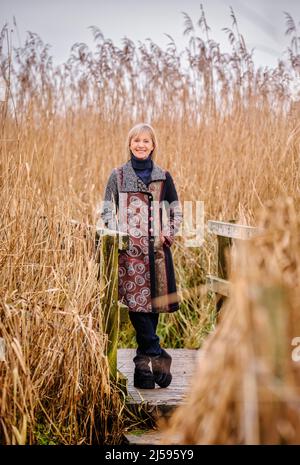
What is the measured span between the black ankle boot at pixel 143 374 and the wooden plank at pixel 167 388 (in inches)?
1.2

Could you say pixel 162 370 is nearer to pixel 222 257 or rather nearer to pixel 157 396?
pixel 157 396

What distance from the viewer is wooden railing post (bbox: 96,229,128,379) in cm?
348

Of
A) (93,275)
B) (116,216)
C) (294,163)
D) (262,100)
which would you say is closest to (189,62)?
(262,100)

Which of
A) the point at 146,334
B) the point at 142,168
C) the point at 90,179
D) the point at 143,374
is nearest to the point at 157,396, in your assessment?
the point at 143,374

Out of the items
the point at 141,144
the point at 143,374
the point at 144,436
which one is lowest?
the point at 144,436

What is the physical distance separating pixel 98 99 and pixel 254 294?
4.84 meters

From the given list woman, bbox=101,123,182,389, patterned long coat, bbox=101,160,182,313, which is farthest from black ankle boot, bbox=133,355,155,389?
patterned long coat, bbox=101,160,182,313

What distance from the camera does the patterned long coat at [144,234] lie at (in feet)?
12.5

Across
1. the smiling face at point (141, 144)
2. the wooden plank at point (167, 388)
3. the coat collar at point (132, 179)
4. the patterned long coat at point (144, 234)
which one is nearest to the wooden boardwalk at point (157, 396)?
the wooden plank at point (167, 388)

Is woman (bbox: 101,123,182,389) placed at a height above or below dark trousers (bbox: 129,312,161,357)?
above

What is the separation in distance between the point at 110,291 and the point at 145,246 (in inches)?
15.5

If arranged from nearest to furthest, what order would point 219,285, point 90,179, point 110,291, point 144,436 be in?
point 144,436, point 110,291, point 219,285, point 90,179

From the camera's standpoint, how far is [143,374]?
3.85m

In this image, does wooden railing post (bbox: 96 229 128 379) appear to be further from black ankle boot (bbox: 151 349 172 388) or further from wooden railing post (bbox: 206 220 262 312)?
wooden railing post (bbox: 206 220 262 312)
